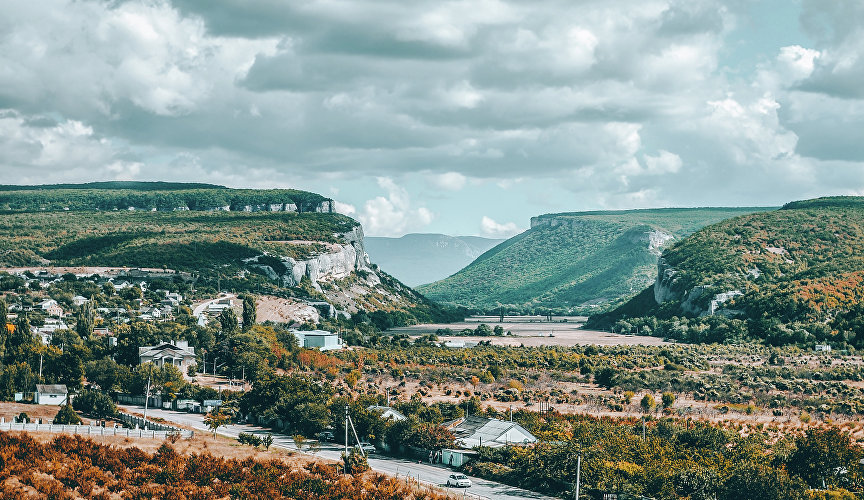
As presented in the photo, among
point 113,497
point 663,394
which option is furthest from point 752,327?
point 113,497

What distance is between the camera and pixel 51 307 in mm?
140250

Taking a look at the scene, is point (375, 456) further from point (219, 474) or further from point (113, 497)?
point (113, 497)

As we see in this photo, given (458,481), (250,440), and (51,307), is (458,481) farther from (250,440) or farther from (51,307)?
(51,307)

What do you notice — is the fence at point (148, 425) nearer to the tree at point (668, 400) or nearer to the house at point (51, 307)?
the tree at point (668, 400)

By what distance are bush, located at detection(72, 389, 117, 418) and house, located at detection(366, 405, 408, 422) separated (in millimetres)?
18817

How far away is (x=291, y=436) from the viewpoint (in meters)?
74.6

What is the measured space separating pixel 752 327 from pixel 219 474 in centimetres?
12520

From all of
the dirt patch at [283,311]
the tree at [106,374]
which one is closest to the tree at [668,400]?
the tree at [106,374]

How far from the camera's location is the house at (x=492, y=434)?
67438mm

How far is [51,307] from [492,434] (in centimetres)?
8950

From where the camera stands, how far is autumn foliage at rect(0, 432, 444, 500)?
164ft

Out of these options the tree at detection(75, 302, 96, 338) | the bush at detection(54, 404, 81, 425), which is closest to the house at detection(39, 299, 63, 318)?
the tree at detection(75, 302, 96, 338)

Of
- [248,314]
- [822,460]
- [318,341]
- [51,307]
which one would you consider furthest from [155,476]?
[51,307]

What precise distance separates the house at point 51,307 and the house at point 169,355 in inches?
1280
